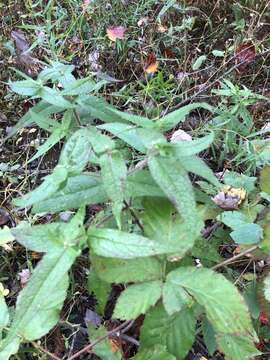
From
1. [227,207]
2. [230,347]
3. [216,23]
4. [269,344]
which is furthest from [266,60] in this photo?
[230,347]

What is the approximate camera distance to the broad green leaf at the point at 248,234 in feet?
4.37

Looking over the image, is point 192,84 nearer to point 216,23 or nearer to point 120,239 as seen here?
point 216,23

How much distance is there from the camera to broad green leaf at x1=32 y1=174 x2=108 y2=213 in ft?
3.98

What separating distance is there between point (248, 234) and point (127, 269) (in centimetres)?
35

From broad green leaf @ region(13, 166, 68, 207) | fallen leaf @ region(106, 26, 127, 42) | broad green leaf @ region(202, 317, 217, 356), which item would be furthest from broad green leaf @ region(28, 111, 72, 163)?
fallen leaf @ region(106, 26, 127, 42)

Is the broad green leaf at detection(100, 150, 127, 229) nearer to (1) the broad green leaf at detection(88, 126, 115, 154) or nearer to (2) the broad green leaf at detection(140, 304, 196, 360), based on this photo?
(1) the broad green leaf at detection(88, 126, 115, 154)

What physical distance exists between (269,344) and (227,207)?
455mm

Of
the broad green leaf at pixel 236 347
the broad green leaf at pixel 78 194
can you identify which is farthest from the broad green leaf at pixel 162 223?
the broad green leaf at pixel 236 347

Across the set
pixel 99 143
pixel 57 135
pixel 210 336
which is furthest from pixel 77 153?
pixel 210 336

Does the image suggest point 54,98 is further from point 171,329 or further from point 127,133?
point 171,329

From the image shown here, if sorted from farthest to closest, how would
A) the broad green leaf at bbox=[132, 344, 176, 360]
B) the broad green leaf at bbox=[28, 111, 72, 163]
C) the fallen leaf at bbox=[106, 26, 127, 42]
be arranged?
the fallen leaf at bbox=[106, 26, 127, 42], the broad green leaf at bbox=[28, 111, 72, 163], the broad green leaf at bbox=[132, 344, 176, 360]

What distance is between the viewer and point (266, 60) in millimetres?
2467

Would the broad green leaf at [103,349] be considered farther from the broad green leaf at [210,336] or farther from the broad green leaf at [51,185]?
the broad green leaf at [51,185]

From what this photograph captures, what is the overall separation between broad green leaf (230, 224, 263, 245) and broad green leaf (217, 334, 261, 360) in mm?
239
